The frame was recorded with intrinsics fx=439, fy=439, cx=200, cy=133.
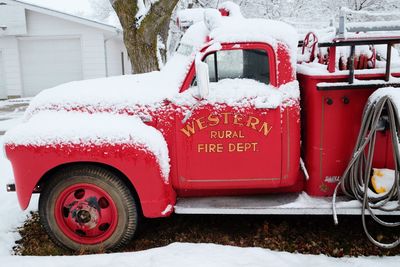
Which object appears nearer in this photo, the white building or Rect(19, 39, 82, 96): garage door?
the white building

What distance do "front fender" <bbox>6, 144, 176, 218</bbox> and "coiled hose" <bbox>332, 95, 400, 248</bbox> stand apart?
5.46ft

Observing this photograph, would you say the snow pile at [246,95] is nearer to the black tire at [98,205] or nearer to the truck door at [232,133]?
the truck door at [232,133]

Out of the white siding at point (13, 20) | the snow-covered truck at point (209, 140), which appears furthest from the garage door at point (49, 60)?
the snow-covered truck at point (209, 140)

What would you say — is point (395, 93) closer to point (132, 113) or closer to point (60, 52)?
point (132, 113)

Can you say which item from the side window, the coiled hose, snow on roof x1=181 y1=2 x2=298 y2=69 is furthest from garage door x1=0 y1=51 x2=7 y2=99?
the coiled hose

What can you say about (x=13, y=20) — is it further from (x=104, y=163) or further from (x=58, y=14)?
(x=104, y=163)

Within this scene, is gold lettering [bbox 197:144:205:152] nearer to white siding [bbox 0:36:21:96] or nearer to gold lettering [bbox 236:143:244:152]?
gold lettering [bbox 236:143:244:152]

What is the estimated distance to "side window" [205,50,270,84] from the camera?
164 inches

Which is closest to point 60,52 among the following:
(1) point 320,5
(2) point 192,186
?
(1) point 320,5

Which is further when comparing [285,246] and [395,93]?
[285,246]

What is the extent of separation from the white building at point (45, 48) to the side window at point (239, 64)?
15.5 m

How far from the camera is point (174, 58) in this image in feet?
15.3

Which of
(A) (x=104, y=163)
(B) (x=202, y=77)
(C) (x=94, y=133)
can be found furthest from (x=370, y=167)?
(C) (x=94, y=133)

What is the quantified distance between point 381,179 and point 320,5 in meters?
23.6
